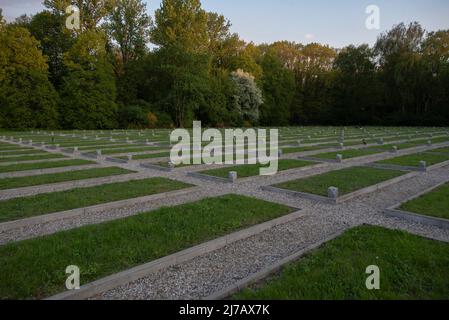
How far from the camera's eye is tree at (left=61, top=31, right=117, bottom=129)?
4159 cm

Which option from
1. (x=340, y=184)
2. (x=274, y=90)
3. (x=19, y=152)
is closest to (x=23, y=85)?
(x=19, y=152)

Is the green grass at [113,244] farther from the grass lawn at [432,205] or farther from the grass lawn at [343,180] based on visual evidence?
the grass lawn at [432,205]

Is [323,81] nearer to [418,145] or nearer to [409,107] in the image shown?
[409,107]

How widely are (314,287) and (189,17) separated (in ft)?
169

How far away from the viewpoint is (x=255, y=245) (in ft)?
21.1

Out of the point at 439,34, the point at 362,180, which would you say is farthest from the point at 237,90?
the point at 362,180

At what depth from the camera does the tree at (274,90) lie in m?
61.3

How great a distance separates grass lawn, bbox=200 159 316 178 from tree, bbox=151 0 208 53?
3684cm

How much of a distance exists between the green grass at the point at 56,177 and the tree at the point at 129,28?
136 ft

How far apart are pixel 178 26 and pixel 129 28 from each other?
27.7 feet

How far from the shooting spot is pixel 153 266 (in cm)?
528

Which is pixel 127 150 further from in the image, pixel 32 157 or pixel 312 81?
pixel 312 81

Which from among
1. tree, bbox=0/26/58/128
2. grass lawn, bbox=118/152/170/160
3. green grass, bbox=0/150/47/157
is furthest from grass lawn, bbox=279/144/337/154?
tree, bbox=0/26/58/128

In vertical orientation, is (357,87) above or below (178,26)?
below
